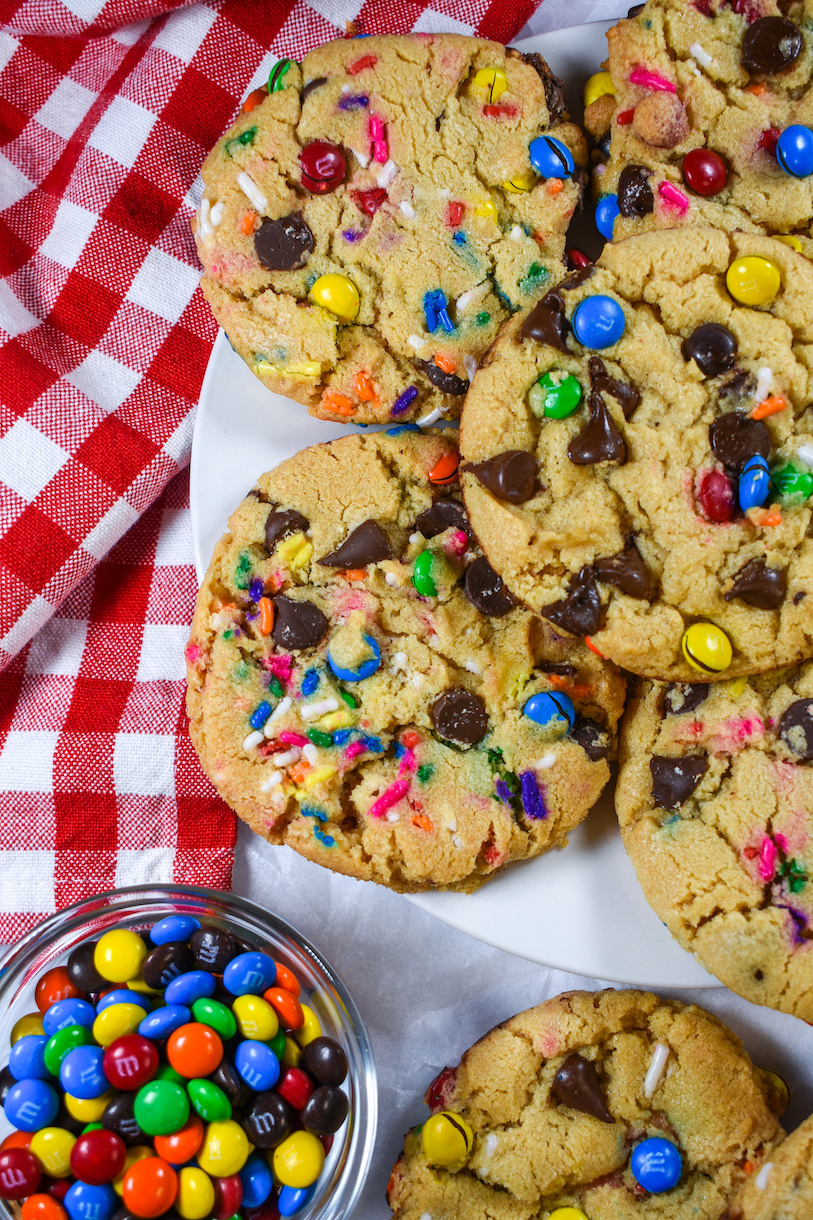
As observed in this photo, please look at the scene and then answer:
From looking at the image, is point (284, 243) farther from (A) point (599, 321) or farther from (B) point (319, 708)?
(B) point (319, 708)

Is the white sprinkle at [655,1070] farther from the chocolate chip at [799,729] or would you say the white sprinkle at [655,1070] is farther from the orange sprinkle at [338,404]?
the orange sprinkle at [338,404]

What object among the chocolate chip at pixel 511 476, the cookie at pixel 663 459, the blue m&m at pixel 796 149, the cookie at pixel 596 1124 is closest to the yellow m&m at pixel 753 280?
the cookie at pixel 663 459

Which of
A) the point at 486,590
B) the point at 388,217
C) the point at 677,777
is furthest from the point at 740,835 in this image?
the point at 388,217

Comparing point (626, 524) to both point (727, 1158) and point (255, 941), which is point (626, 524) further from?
point (727, 1158)

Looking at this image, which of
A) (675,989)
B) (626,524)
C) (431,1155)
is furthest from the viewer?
(675,989)

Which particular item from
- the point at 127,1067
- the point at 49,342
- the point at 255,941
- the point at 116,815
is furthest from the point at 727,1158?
the point at 49,342

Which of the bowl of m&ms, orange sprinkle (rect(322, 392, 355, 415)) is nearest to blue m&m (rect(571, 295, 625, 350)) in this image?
orange sprinkle (rect(322, 392, 355, 415))
